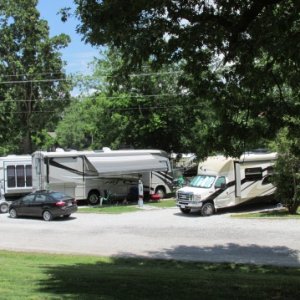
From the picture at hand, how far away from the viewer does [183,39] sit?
879 cm

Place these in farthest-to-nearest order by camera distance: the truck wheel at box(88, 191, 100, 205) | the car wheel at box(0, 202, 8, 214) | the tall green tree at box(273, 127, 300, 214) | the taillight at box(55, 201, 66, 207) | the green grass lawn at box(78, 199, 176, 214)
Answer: the truck wheel at box(88, 191, 100, 205) < the car wheel at box(0, 202, 8, 214) < the green grass lawn at box(78, 199, 176, 214) < the taillight at box(55, 201, 66, 207) < the tall green tree at box(273, 127, 300, 214)

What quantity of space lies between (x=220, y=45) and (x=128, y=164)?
25.7m

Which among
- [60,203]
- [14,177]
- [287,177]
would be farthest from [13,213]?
[287,177]

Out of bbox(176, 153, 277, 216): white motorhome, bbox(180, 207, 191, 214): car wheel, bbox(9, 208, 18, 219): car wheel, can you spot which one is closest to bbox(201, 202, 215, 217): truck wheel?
bbox(176, 153, 277, 216): white motorhome

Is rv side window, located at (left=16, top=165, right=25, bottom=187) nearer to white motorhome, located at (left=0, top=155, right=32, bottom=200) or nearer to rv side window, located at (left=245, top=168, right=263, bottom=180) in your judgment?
white motorhome, located at (left=0, top=155, right=32, bottom=200)

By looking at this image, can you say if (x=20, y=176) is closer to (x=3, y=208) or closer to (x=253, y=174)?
(x=3, y=208)

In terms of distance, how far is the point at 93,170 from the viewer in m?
33.5

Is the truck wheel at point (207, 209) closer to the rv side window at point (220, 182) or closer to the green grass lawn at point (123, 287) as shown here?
the rv side window at point (220, 182)

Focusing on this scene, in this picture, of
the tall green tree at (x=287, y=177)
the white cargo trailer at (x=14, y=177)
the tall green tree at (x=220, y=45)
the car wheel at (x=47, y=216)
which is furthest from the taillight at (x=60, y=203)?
the tall green tree at (x=220, y=45)

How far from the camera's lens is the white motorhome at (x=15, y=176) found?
111 feet

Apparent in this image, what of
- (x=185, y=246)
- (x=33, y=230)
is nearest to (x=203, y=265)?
(x=185, y=246)

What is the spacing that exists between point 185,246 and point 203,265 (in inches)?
141

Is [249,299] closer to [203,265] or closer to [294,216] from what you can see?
[203,265]

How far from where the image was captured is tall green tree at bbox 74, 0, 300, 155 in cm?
777
